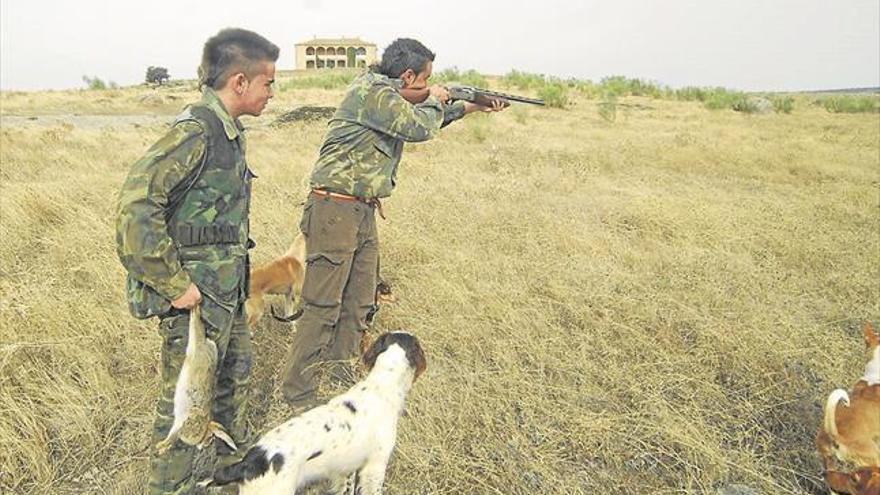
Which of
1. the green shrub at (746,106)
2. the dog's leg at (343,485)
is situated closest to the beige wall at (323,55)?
the green shrub at (746,106)

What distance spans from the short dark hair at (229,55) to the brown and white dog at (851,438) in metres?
2.80

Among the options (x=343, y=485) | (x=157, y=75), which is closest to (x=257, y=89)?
(x=343, y=485)

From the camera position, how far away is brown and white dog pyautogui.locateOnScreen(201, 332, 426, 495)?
7.11 feet

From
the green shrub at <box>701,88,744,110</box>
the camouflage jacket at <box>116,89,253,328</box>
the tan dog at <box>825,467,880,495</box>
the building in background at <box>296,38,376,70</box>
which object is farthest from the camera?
the building in background at <box>296,38,376,70</box>

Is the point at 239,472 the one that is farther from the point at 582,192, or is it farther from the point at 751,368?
the point at 582,192

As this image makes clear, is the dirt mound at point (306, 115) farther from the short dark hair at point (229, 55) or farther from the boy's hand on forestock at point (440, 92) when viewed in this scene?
the short dark hair at point (229, 55)

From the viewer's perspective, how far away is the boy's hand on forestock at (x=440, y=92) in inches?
150

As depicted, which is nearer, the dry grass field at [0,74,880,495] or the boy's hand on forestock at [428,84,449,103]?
the dry grass field at [0,74,880,495]

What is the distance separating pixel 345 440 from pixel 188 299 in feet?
2.86

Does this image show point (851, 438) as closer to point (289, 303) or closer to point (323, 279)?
point (323, 279)

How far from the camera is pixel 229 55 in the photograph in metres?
2.23

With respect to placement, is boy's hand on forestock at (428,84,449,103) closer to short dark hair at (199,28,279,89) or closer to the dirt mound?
short dark hair at (199,28,279,89)

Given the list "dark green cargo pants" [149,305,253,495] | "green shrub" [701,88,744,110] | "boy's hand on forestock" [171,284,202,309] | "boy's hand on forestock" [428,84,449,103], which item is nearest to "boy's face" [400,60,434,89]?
"boy's hand on forestock" [428,84,449,103]

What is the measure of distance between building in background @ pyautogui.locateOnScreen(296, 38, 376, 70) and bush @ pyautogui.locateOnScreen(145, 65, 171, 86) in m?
Result: 17.7
